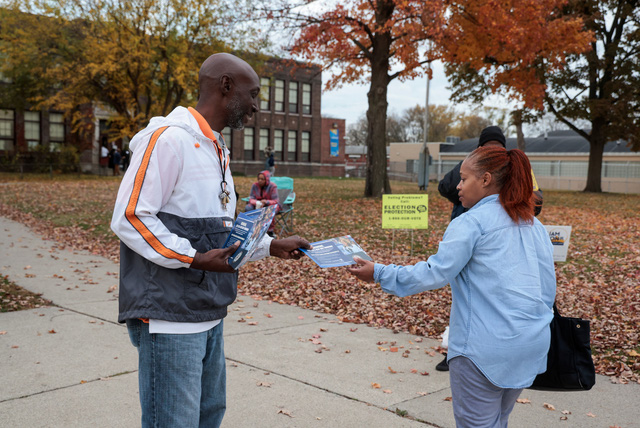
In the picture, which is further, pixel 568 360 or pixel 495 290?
pixel 568 360

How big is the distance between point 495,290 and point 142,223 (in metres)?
1.44

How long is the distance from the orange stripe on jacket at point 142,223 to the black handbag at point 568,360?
177 cm

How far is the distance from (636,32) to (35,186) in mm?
30191

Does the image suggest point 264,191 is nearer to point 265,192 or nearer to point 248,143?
point 265,192

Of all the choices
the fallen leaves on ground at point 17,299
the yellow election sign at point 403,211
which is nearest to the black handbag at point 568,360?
the fallen leaves on ground at point 17,299

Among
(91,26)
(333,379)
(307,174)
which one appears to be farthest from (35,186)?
(307,174)

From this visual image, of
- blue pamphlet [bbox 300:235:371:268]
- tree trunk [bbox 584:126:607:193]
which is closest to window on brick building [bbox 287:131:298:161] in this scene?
tree trunk [bbox 584:126:607:193]

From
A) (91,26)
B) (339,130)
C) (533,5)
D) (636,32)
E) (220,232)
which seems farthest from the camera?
(339,130)

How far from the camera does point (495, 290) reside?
2.46 meters

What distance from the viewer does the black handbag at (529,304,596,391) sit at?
280 centimetres

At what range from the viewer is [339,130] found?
57344 mm

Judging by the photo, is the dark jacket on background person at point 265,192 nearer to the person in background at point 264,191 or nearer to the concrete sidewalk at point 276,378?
the person in background at point 264,191

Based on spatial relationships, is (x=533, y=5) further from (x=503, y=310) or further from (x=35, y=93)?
(x=35, y=93)

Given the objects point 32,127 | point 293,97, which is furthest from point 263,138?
point 32,127
